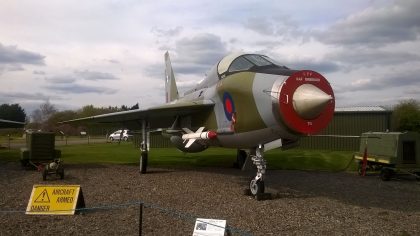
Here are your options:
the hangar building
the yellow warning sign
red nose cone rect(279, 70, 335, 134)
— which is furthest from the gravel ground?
the hangar building

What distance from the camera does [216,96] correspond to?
36.4 feet

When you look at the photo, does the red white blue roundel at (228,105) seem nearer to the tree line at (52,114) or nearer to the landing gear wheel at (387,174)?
the landing gear wheel at (387,174)

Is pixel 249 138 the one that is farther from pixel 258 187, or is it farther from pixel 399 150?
pixel 399 150

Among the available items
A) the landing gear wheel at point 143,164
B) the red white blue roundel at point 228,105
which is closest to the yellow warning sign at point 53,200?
the red white blue roundel at point 228,105

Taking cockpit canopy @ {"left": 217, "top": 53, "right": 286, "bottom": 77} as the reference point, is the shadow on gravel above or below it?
below

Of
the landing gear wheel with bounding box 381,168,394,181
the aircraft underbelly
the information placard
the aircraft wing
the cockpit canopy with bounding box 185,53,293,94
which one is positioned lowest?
the landing gear wheel with bounding box 381,168,394,181

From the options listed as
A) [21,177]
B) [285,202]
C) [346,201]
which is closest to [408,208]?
[346,201]

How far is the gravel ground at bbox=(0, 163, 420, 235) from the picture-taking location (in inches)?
263

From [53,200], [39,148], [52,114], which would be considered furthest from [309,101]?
[52,114]

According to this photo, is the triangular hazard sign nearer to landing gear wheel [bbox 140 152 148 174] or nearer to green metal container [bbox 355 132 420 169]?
landing gear wheel [bbox 140 152 148 174]

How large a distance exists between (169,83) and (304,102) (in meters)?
15.2

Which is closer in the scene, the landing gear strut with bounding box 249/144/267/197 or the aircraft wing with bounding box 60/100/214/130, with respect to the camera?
the landing gear strut with bounding box 249/144/267/197

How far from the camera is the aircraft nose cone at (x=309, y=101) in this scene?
7.32 m

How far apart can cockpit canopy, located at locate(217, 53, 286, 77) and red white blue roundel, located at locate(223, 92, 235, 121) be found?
0.78 m
